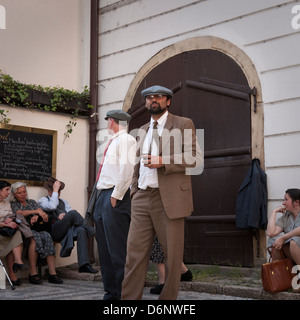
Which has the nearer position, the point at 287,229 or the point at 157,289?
the point at 287,229

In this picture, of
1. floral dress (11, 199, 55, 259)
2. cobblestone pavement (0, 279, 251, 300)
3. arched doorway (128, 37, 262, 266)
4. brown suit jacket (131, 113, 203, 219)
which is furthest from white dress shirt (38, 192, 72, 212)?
brown suit jacket (131, 113, 203, 219)

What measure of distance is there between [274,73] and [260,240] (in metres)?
2.03

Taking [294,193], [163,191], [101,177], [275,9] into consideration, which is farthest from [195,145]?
[275,9]

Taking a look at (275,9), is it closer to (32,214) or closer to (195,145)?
(195,145)

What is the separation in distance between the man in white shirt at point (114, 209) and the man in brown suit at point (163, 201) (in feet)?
1.94

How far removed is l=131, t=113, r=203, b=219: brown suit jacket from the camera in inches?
185

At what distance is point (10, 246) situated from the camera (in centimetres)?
711

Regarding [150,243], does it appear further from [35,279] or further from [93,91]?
[93,91]

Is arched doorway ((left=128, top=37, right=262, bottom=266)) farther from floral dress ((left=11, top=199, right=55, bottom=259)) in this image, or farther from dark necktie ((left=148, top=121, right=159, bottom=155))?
dark necktie ((left=148, top=121, right=159, bottom=155))

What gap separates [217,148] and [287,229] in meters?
1.71

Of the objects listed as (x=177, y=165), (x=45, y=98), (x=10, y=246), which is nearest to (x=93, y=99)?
(x=45, y=98)

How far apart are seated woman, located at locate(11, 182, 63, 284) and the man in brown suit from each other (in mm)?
2925

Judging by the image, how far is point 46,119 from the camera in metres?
8.50

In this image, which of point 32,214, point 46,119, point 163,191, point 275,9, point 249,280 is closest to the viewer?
point 163,191
